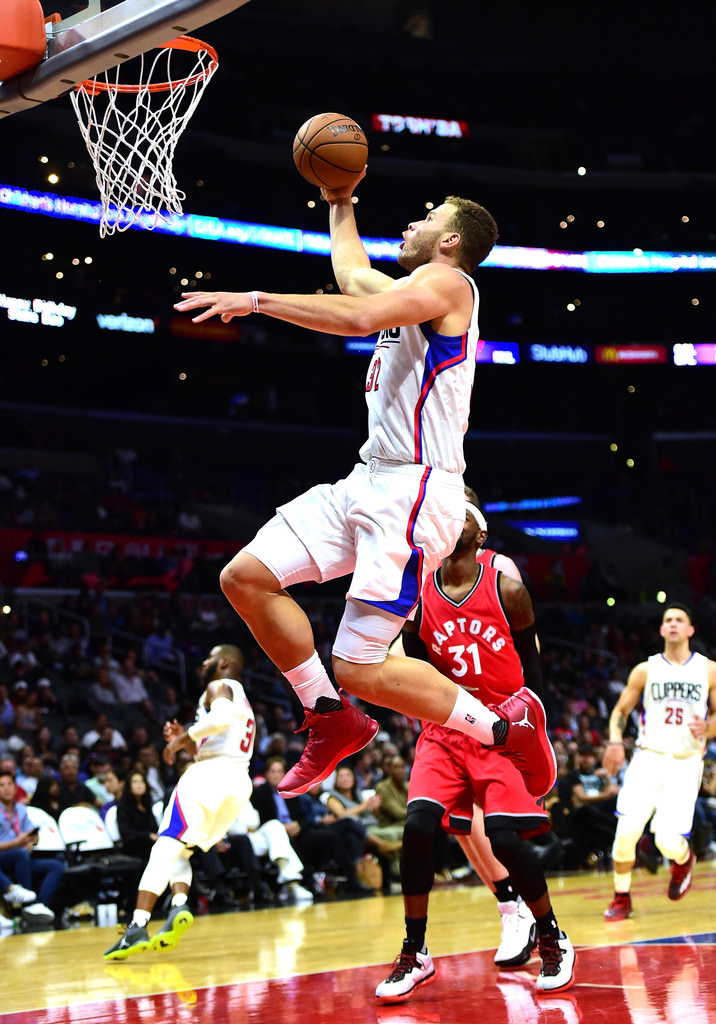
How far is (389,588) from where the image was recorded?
4508 mm

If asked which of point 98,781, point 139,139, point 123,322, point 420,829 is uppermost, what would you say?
point 123,322

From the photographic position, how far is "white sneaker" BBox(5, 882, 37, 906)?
32.2 ft

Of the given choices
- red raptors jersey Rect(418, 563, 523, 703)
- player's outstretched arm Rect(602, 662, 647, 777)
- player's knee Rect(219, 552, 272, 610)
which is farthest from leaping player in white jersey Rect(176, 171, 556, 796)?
player's outstretched arm Rect(602, 662, 647, 777)

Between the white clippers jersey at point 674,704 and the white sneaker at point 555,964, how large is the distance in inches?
138

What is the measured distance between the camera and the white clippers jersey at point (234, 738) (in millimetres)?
8281

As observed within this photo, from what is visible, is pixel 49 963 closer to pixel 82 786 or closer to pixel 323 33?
pixel 82 786

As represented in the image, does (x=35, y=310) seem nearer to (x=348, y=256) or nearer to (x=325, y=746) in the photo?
(x=348, y=256)

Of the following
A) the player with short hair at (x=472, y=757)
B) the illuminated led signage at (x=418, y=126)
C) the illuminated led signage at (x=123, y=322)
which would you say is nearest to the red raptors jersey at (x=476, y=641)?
the player with short hair at (x=472, y=757)

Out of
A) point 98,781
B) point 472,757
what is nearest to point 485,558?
point 472,757

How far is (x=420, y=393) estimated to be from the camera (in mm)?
4602

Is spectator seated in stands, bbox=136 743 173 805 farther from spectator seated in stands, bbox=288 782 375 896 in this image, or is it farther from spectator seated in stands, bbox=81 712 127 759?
spectator seated in stands, bbox=288 782 375 896

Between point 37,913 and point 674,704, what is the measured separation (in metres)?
5.41

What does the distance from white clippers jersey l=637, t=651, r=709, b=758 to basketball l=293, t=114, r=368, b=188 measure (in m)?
5.38

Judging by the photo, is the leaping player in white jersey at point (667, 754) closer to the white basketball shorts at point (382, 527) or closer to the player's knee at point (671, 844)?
the player's knee at point (671, 844)
